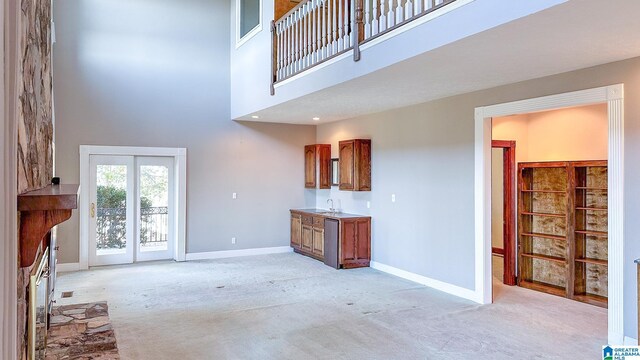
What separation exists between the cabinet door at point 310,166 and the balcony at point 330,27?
2.32 metres

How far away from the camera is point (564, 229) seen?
5.80 meters

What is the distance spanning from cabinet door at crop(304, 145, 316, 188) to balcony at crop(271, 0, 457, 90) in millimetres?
2317

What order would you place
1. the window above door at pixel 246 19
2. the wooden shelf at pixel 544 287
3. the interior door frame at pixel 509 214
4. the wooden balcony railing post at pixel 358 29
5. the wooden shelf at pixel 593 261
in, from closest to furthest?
the wooden balcony railing post at pixel 358 29 < the wooden shelf at pixel 593 261 < the wooden shelf at pixel 544 287 < the interior door frame at pixel 509 214 < the window above door at pixel 246 19

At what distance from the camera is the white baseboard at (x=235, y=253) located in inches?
315

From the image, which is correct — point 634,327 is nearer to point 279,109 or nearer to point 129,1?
point 279,109

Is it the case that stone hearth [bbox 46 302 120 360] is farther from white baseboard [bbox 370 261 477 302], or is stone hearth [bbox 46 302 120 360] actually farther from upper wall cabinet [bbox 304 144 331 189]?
upper wall cabinet [bbox 304 144 331 189]

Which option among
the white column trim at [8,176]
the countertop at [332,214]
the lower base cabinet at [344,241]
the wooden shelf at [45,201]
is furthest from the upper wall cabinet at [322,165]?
the white column trim at [8,176]

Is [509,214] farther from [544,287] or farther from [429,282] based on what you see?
[429,282]

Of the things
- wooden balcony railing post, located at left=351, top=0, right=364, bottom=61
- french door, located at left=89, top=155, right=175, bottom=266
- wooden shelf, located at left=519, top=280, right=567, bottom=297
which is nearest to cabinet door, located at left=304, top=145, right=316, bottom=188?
french door, located at left=89, top=155, right=175, bottom=266

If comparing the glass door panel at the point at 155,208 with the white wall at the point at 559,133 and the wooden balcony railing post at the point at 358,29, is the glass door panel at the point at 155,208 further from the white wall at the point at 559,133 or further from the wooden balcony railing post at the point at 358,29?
the white wall at the point at 559,133

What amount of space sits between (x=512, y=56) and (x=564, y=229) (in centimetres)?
307

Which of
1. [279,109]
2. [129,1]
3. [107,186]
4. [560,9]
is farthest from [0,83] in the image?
[129,1]

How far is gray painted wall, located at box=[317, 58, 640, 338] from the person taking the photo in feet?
12.7

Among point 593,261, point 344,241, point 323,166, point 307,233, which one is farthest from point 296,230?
point 593,261
